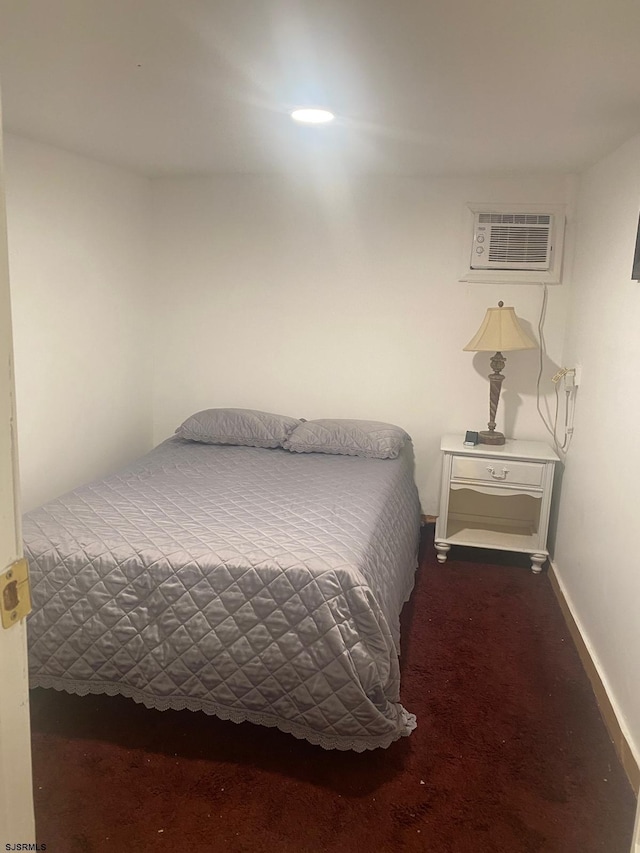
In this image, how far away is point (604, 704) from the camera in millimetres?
2096

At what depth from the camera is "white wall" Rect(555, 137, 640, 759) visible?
2010 millimetres

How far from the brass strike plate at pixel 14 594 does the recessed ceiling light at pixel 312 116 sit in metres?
1.91

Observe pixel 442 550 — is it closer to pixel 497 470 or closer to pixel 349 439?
pixel 497 470

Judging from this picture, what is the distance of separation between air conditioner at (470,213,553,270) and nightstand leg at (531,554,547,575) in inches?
59.4

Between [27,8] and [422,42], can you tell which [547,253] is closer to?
[422,42]

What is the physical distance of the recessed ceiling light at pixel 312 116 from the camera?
221 centimetres

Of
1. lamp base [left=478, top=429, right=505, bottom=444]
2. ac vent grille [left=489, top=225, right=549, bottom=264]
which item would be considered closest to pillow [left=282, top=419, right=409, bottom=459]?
lamp base [left=478, top=429, right=505, bottom=444]

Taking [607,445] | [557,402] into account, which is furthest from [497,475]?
[607,445]

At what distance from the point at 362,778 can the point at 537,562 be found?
175 cm

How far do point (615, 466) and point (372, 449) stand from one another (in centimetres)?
128

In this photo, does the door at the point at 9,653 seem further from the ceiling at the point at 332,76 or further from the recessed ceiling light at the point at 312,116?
the recessed ceiling light at the point at 312,116

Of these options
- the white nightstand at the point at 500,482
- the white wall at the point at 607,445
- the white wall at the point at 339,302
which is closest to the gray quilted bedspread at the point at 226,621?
the white wall at the point at 607,445

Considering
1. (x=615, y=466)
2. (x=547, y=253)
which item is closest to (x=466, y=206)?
(x=547, y=253)

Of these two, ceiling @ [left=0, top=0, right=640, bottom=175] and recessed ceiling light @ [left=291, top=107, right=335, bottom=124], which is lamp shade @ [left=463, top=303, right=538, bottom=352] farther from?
recessed ceiling light @ [left=291, top=107, right=335, bottom=124]
